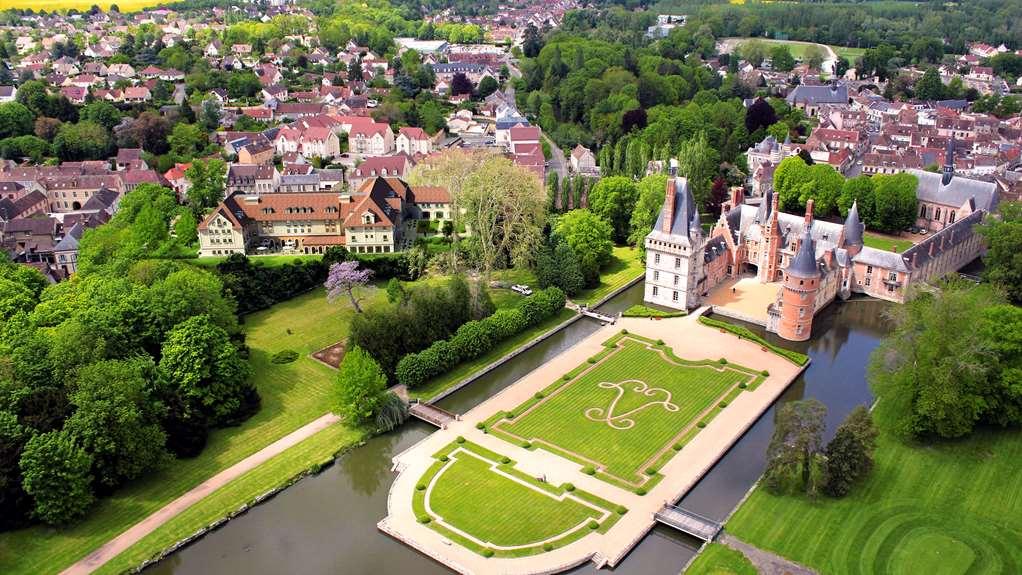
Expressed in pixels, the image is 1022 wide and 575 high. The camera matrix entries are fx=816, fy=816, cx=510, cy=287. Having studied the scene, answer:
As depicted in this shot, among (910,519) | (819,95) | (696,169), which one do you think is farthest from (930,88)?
(910,519)

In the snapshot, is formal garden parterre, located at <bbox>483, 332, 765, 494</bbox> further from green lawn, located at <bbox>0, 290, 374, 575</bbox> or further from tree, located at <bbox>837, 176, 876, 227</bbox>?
tree, located at <bbox>837, 176, 876, 227</bbox>

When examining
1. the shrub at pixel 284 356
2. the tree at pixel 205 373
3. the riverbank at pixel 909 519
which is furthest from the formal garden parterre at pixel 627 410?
the shrub at pixel 284 356

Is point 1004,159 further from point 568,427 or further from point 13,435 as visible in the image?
point 13,435

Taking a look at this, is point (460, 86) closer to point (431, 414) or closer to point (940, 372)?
point (431, 414)

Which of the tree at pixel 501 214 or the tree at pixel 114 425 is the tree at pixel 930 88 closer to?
the tree at pixel 501 214

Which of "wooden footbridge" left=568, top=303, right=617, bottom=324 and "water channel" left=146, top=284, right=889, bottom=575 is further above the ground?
"wooden footbridge" left=568, top=303, right=617, bottom=324

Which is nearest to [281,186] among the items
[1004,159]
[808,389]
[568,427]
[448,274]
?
[448,274]

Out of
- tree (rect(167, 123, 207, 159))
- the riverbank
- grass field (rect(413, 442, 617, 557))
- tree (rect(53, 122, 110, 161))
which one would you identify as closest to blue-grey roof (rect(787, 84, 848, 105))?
tree (rect(167, 123, 207, 159))
